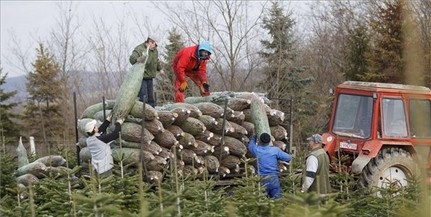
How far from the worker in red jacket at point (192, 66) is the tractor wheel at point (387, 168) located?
2.92 meters

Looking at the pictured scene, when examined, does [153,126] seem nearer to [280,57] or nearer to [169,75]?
[169,75]

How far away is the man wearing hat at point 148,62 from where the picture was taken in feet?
33.9

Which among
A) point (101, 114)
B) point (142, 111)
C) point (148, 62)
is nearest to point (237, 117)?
point (148, 62)

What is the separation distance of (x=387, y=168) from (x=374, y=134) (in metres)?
0.57

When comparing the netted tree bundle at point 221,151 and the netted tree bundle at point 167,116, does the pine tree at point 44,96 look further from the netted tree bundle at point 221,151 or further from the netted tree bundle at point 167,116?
the netted tree bundle at point 167,116

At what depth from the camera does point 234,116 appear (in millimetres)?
10352

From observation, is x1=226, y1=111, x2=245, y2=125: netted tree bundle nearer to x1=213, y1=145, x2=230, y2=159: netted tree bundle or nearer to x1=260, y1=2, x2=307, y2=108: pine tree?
x1=213, y1=145, x2=230, y2=159: netted tree bundle

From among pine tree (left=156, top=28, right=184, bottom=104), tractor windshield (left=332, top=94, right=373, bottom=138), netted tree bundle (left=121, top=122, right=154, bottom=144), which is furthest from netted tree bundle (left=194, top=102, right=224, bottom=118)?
pine tree (left=156, top=28, right=184, bottom=104)

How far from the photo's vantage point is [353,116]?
11.1 m

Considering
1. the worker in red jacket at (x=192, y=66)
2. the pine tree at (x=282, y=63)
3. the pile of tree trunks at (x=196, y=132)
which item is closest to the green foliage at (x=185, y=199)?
the pile of tree trunks at (x=196, y=132)

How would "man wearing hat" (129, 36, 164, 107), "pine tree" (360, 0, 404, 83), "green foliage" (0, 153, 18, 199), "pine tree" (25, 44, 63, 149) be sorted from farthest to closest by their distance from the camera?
"pine tree" (25, 44, 63, 149)
"pine tree" (360, 0, 404, 83)
"green foliage" (0, 153, 18, 199)
"man wearing hat" (129, 36, 164, 107)

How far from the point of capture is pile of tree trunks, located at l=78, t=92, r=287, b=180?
9242 mm

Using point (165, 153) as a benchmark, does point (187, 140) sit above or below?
above

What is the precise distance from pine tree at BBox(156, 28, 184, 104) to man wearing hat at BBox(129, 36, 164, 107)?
41.9 ft
